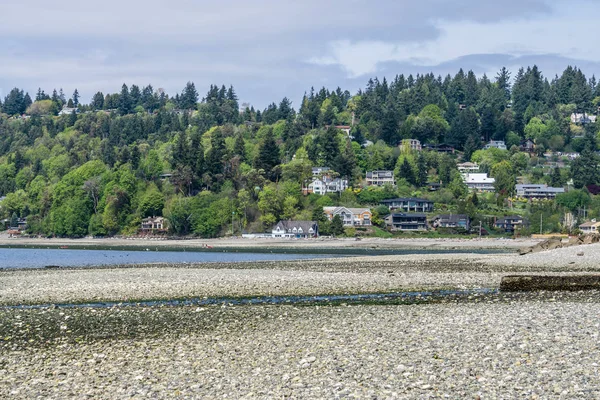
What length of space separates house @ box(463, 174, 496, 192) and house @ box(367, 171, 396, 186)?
15820 millimetres

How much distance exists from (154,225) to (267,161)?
79.6ft

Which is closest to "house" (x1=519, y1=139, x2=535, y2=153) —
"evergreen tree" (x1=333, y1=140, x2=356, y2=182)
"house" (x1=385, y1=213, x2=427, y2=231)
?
"evergreen tree" (x1=333, y1=140, x2=356, y2=182)

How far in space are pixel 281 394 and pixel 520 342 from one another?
18.6 ft

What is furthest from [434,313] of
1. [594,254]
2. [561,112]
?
[561,112]

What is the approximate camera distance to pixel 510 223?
111000 mm

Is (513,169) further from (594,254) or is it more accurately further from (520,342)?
(520,342)

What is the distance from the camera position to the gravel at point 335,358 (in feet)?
38.9

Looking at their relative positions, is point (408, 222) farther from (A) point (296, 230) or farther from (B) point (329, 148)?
(B) point (329, 148)

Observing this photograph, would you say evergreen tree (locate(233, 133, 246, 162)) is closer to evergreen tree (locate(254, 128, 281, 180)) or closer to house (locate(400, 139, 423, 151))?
evergreen tree (locate(254, 128, 281, 180))

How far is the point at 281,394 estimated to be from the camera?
11.7m

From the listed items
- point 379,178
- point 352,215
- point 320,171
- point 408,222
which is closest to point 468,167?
point 379,178

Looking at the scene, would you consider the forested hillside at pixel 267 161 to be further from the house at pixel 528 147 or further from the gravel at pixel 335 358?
the gravel at pixel 335 358

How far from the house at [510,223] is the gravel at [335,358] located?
310ft

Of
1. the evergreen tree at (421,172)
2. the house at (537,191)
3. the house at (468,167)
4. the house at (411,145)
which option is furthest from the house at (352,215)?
the house at (468,167)
